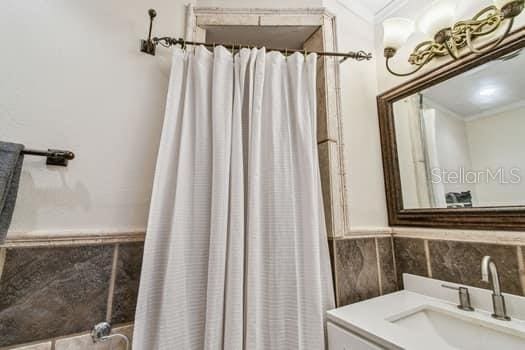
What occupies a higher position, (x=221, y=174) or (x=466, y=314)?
(x=221, y=174)

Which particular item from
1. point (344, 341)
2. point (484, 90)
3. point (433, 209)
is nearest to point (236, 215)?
point (344, 341)

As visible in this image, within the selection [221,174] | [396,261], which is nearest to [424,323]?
[396,261]

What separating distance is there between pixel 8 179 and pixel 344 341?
3.63 feet

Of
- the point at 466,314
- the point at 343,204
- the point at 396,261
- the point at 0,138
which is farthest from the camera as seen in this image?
the point at 396,261

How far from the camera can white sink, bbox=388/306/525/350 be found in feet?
2.22

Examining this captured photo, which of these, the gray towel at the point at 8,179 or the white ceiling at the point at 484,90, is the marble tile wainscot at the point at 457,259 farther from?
the gray towel at the point at 8,179

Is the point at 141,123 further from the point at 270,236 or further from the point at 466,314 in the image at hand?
the point at 466,314

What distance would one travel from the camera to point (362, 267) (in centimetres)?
99

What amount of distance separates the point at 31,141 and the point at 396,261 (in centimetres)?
156

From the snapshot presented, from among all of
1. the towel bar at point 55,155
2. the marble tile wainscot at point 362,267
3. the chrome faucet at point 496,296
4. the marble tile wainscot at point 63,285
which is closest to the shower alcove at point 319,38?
the marble tile wainscot at point 362,267

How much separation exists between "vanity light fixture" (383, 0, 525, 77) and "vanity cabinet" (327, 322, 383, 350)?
112cm

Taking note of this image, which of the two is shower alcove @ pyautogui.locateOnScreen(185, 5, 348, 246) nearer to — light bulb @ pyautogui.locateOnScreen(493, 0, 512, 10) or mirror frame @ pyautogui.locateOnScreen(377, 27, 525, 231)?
mirror frame @ pyautogui.locateOnScreen(377, 27, 525, 231)

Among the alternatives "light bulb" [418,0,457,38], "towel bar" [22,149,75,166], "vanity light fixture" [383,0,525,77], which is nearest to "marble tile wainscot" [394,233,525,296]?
"vanity light fixture" [383,0,525,77]

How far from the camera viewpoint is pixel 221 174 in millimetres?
792
